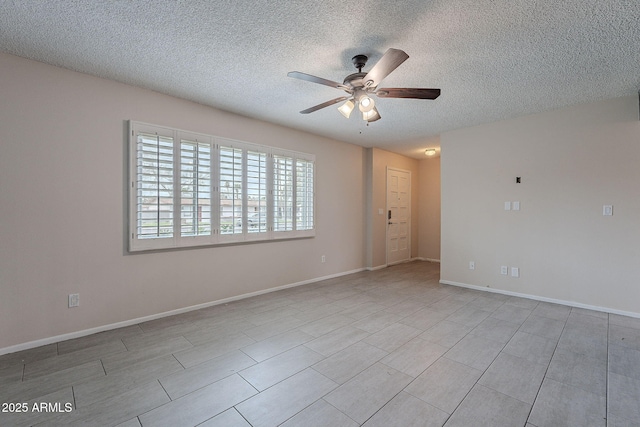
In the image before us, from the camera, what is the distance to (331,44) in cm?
226

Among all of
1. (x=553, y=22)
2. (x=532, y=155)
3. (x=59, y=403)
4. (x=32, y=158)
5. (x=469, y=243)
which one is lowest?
(x=59, y=403)

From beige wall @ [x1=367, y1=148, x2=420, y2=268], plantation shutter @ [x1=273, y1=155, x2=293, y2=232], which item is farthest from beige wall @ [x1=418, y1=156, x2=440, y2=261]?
plantation shutter @ [x1=273, y1=155, x2=293, y2=232]

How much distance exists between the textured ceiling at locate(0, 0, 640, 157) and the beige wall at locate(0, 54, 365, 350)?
27cm

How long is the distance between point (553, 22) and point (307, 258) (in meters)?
3.98

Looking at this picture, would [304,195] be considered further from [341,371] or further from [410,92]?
[341,371]

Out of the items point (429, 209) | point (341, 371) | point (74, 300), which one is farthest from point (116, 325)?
point (429, 209)

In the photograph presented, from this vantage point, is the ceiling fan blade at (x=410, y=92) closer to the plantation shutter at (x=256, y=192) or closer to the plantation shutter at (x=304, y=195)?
the plantation shutter at (x=256, y=192)

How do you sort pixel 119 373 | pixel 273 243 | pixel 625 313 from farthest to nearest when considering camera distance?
pixel 273 243 < pixel 625 313 < pixel 119 373

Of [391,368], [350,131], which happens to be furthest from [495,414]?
[350,131]

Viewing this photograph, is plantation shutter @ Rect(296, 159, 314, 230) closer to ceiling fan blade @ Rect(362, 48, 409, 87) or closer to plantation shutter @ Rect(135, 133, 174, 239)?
plantation shutter @ Rect(135, 133, 174, 239)

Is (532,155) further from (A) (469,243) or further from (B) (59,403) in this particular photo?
(B) (59,403)

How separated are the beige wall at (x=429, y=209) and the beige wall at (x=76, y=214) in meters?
5.03

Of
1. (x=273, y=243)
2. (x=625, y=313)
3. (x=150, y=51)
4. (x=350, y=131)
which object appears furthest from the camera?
(x=350, y=131)

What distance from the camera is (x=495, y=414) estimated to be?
5.61ft
